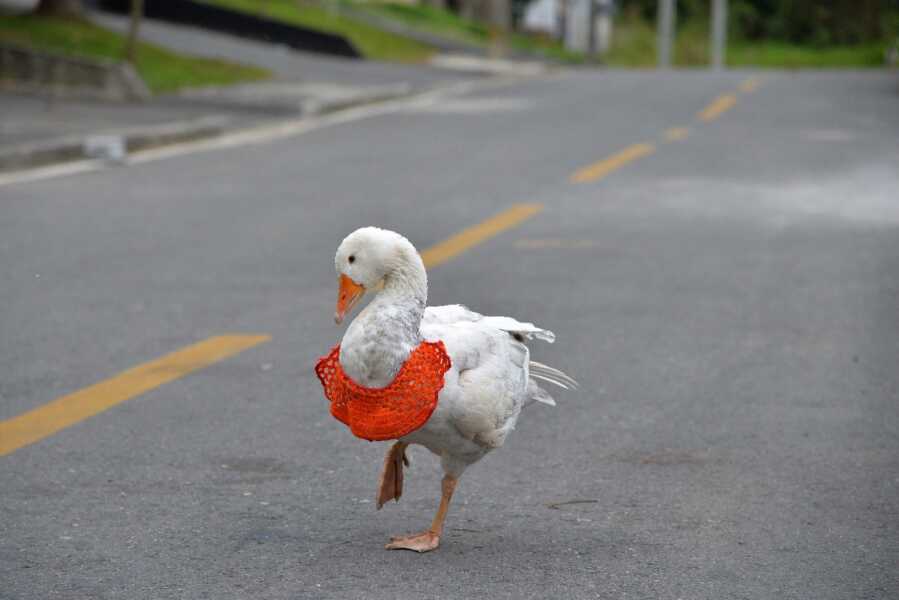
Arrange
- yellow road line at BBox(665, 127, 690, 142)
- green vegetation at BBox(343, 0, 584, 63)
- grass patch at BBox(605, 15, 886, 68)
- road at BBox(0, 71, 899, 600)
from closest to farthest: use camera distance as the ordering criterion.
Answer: road at BBox(0, 71, 899, 600), yellow road line at BBox(665, 127, 690, 142), green vegetation at BBox(343, 0, 584, 63), grass patch at BBox(605, 15, 886, 68)

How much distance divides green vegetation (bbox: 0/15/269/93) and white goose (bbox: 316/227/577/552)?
1684cm

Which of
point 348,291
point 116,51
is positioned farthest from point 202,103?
point 348,291

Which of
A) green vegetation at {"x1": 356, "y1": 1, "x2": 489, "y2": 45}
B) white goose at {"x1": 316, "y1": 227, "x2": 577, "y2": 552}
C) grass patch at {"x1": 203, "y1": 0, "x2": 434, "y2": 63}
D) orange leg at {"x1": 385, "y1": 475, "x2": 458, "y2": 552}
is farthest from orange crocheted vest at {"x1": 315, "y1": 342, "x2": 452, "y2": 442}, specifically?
green vegetation at {"x1": 356, "y1": 1, "x2": 489, "y2": 45}

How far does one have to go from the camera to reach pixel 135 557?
4816 millimetres

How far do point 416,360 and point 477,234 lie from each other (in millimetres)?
6860

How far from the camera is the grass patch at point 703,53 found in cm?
4825

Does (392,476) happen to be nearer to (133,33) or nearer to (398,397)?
(398,397)

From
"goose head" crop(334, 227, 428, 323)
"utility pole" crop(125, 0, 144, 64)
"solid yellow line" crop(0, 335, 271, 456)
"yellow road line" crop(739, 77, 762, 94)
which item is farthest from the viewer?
"yellow road line" crop(739, 77, 762, 94)

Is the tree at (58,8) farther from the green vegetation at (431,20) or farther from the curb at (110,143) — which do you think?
the green vegetation at (431,20)

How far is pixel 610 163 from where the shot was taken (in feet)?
51.2

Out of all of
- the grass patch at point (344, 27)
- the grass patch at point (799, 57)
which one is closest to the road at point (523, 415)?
the grass patch at point (344, 27)

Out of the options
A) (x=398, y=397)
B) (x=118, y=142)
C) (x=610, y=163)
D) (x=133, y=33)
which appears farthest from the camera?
(x=133, y=33)

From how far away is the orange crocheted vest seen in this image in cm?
444

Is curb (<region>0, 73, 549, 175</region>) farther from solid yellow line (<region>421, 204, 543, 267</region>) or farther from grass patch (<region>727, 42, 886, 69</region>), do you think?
grass patch (<region>727, 42, 886, 69</region>)
